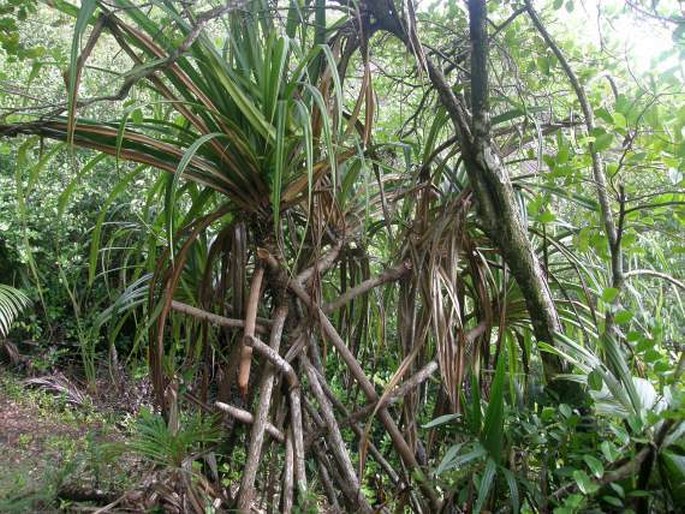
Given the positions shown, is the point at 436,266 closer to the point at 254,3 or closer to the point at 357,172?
the point at 357,172

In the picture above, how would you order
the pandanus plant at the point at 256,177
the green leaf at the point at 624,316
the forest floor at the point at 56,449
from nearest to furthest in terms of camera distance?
the green leaf at the point at 624,316
the pandanus plant at the point at 256,177
the forest floor at the point at 56,449

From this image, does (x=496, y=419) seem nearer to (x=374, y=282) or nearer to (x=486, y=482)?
(x=486, y=482)

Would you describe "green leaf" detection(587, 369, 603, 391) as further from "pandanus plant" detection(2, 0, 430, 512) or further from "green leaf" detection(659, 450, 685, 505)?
"pandanus plant" detection(2, 0, 430, 512)

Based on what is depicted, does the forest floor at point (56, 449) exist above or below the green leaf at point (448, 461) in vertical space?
below

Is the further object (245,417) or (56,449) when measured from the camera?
(56,449)

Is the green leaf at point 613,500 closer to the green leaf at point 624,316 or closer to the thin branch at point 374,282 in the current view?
the green leaf at point 624,316

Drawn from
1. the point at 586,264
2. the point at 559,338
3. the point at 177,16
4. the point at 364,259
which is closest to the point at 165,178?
the point at 177,16

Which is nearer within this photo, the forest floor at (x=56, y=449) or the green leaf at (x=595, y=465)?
the green leaf at (x=595, y=465)

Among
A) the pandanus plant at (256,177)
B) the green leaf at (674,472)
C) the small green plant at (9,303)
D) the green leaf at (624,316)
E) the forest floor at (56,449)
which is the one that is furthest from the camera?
the small green plant at (9,303)

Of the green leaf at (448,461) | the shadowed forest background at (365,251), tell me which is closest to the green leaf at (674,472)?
the shadowed forest background at (365,251)

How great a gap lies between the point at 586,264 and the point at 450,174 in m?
0.43

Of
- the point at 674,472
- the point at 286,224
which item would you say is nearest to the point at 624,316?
the point at 674,472

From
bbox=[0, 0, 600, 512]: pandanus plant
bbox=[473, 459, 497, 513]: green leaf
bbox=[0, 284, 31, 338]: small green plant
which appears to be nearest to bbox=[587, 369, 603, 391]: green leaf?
bbox=[473, 459, 497, 513]: green leaf

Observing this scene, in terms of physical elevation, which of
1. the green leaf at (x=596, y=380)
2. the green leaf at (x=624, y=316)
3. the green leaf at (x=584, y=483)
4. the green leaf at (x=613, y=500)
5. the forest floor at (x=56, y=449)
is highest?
the green leaf at (x=624, y=316)
